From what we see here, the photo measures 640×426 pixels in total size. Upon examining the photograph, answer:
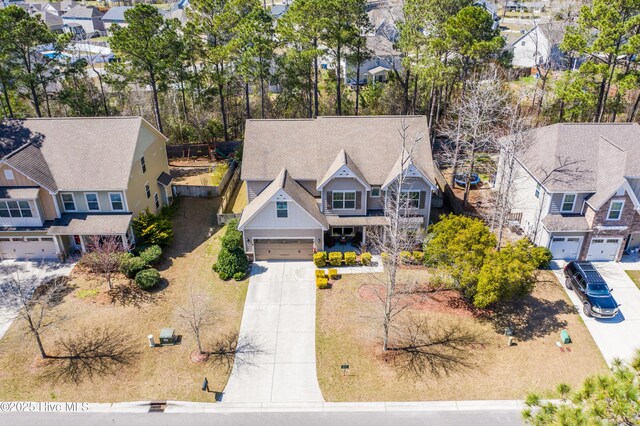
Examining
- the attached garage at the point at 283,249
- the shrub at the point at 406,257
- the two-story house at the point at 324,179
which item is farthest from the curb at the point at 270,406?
the two-story house at the point at 324,179

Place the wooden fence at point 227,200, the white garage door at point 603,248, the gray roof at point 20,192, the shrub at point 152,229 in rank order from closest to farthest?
the gray roof at point 20,192 → the white garage door at point 603,248 → the shrub at point 152,229 → the wooden fence at point 227,200

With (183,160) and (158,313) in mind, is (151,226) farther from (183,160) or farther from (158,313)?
(183,160)

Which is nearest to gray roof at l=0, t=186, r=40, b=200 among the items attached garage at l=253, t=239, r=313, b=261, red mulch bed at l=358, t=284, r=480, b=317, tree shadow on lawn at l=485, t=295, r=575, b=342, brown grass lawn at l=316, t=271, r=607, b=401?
attached garage at l=253, t=239, r=313, b=261

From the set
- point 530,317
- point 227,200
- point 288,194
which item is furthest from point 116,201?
point 530,317

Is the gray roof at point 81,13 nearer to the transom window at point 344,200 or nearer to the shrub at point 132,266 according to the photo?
the shrub at point 132,266

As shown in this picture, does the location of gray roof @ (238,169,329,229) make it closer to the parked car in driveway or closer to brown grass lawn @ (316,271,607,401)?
brown grass lawn @ (316,271,607,401)

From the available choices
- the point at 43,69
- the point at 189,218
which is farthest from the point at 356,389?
the point at 43,69
